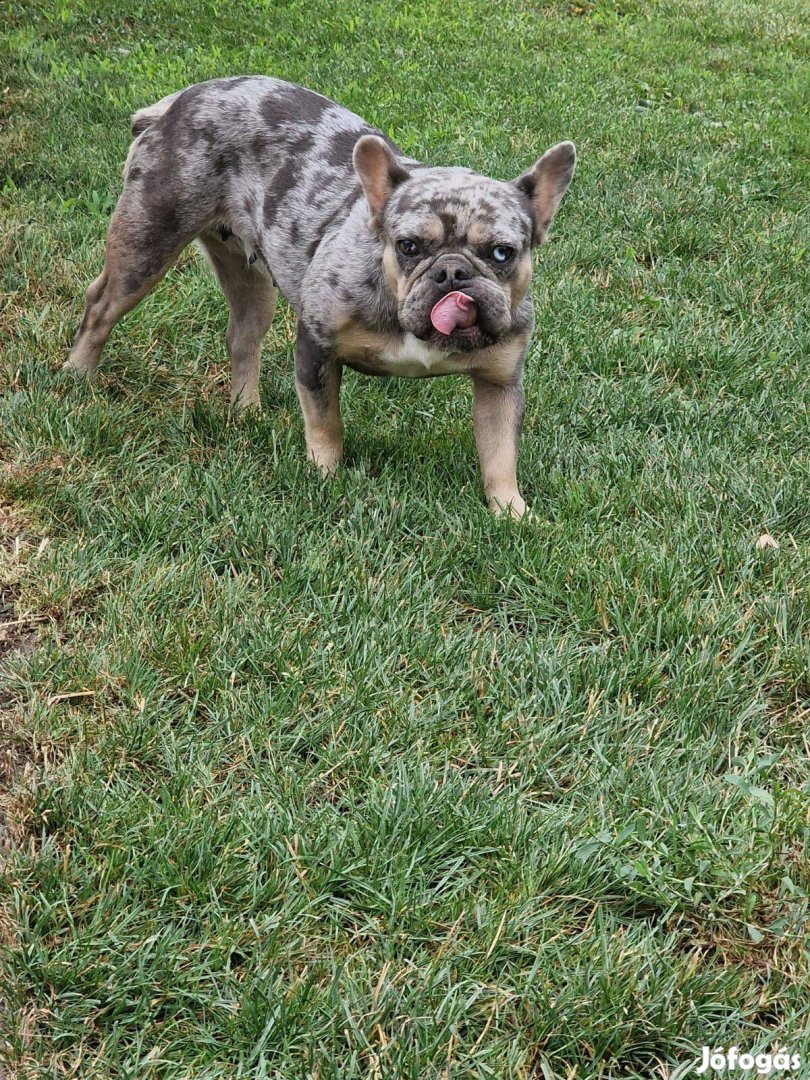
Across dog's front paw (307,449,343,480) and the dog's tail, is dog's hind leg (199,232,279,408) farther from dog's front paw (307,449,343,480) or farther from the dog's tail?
dog's front paw (307,449,343,480)

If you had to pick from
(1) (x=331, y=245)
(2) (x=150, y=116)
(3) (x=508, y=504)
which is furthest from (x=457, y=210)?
(2) (x=150, y=116)

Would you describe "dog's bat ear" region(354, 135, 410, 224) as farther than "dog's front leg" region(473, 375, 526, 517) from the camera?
No

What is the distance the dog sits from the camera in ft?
13.3

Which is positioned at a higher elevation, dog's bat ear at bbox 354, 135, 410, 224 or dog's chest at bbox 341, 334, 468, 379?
dog's bat ear at bbox 354, 135, 410, 224

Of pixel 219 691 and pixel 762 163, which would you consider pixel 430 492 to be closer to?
pixel 219 691

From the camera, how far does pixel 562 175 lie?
436 cm

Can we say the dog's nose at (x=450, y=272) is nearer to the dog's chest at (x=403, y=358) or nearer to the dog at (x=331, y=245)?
the dog at (x=331, y=245)

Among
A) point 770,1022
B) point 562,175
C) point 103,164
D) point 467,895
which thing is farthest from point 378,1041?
point 103,164

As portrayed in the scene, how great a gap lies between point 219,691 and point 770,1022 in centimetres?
174

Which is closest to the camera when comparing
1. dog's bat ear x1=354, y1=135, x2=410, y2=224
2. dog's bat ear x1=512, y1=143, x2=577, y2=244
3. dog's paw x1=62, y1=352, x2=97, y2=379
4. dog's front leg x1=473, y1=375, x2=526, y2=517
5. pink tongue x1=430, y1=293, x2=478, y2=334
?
pink tongue x1=430, y1=293, x2=478, y2=334

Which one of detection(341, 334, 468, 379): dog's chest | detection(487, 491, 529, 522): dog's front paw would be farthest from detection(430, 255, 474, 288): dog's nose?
detection(487, 491, 529, 522): dog's front paw

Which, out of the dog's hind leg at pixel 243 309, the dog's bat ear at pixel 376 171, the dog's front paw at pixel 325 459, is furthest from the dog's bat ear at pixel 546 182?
the dog's hind leg at pixel 243 309

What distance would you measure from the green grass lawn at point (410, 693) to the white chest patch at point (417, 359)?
18.7 inches

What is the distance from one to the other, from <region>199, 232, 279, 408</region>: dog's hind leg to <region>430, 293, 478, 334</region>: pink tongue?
1671 millimetres
